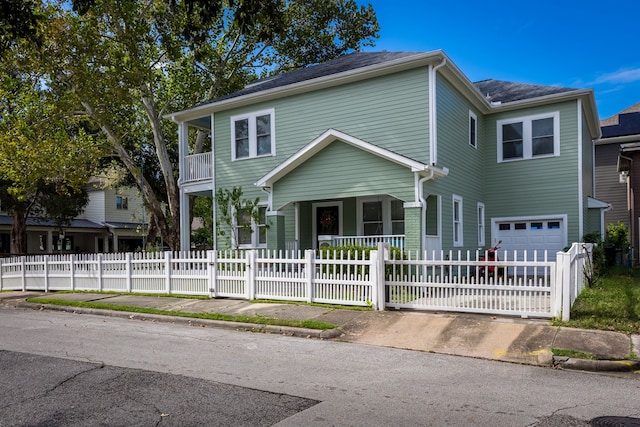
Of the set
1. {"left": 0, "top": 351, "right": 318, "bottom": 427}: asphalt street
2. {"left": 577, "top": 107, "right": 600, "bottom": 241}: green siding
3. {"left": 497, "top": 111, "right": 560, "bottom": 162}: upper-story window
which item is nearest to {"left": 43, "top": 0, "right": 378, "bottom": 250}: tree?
{"left": 0, "top": 351, "right": 318, "bottom": 427}: asphalt street

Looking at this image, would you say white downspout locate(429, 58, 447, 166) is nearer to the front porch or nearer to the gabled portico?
the gabled portico

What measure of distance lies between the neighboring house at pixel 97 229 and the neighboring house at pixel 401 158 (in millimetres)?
20811

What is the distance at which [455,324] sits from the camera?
9000 millimetres

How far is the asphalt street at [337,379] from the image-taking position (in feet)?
16.0

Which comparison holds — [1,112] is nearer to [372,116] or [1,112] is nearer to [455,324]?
[372,116]

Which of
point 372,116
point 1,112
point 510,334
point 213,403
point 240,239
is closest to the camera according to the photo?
point 213,403

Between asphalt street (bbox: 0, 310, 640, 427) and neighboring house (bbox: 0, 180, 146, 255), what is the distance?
29.2 meters

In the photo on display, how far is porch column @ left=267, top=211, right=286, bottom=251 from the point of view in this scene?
1581cm

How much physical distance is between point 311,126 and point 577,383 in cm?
1240

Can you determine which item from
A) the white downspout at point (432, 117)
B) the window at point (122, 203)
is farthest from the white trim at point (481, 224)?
the window at point (122, 203)

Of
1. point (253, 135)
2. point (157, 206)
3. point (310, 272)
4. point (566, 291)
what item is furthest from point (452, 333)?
point (157, 206)

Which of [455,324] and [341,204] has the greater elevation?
[341,204]

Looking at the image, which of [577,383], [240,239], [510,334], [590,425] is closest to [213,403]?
[590,425]

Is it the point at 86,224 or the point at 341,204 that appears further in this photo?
the point at 86,224
